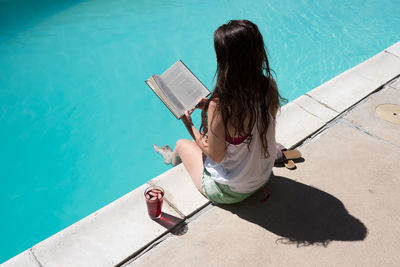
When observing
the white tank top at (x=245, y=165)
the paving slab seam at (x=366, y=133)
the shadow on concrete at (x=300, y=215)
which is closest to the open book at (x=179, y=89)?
the white tank top at (x=245, y=165)

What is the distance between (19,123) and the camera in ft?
15.7

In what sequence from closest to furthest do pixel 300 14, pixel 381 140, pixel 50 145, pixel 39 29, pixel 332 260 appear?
pixel 332 260, pixel 381 140, pixel 50 145, pixel 39 29, pixel 300 14

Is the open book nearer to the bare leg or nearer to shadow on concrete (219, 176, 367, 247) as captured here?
the bare leg

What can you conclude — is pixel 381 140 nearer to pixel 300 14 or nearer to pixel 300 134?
pixel 300 134

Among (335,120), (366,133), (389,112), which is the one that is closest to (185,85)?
(335,120)

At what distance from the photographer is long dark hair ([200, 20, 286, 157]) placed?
1.84 m

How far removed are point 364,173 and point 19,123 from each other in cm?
431

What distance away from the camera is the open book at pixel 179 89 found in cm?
240

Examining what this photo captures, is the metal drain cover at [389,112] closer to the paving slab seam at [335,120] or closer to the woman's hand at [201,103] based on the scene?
the paving slab seam at [335,120]

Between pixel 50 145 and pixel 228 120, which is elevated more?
pixel 228 120

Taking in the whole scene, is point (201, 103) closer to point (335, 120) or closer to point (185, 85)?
point (185, 85)

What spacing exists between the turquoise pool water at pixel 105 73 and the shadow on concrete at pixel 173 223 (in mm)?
1676

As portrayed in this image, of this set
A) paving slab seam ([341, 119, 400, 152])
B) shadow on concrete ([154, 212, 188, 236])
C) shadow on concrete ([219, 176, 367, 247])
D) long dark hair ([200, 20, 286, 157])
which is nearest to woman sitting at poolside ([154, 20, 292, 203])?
long dark hair ([200, 20, 286, 157])

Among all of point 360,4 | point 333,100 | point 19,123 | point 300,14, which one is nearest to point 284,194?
point 333,100
